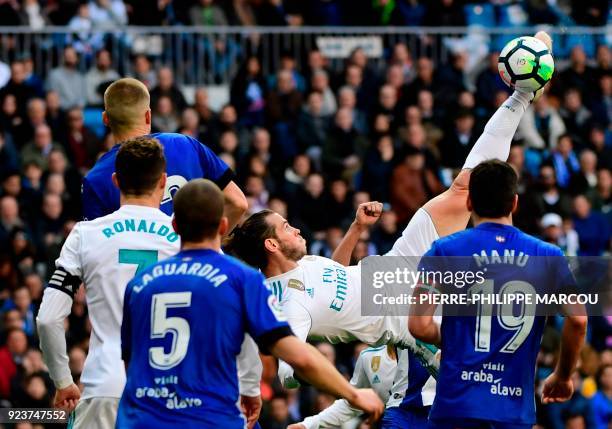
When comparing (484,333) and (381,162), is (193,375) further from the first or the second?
(381,162)

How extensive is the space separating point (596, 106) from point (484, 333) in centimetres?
1483

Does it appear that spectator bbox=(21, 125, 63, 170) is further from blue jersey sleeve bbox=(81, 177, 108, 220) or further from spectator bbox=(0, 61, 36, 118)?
blue jersey sleeve bbox=(81, 177, 108, 220)

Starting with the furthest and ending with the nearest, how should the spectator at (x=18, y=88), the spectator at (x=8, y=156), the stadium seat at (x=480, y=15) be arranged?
1. the stadium seat at (x=480, y=15)
2. the spectator at (x=18, y=88)
3. the spectator at (x=8, y=156)

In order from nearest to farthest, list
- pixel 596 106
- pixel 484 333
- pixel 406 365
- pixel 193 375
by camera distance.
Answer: pixel 193 375 < pixel 484 333 < pixel 406 365 < pixel 596 106

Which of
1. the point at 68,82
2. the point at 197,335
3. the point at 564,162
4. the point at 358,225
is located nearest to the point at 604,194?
the point at 564,162

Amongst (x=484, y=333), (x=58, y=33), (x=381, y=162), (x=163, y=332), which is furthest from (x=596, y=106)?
(x=163, y=332)

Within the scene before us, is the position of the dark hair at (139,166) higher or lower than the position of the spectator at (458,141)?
higher

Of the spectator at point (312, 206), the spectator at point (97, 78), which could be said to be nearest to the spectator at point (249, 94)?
the spectator at point (97, 78)

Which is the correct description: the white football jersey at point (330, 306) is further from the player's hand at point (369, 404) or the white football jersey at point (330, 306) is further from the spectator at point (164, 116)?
the spectator at point (164, 116)

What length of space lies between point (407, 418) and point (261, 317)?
397 cm

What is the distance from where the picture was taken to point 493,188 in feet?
27.5

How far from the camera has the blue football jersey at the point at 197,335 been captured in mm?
7270

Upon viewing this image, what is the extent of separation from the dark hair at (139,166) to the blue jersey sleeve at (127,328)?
0.98 meters

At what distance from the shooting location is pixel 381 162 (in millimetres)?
20188
